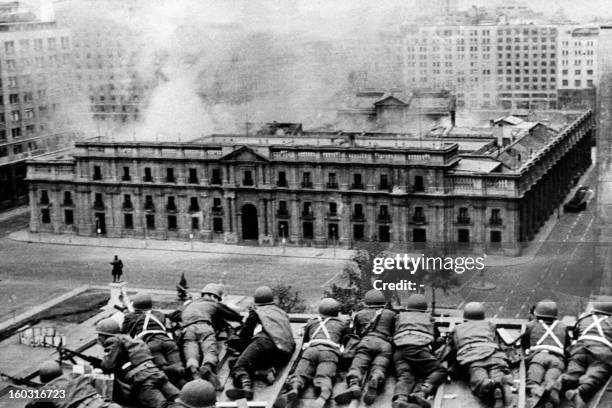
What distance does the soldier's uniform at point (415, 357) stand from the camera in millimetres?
18562

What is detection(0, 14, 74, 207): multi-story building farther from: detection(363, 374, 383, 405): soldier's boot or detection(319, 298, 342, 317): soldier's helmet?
detection(363, 374, 383, 405): soldier's boot

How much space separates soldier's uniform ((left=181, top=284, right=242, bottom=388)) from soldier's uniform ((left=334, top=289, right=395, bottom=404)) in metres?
2.45

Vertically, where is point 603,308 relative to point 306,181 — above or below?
above

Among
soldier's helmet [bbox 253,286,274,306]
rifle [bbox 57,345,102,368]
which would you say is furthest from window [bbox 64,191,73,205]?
soldier's helmet [bbox 253,286,274,306]

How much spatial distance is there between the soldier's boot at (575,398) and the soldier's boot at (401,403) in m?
2.55

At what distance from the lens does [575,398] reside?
58.6 ft

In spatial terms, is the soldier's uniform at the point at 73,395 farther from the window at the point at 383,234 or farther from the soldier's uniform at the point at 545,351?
the window at the point at 383,234

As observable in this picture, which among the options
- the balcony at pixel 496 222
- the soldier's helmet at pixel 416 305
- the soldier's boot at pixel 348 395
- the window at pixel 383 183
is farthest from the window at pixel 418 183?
the soldier's boot at pixel 348 395

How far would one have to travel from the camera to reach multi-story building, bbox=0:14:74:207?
12650 centimetres

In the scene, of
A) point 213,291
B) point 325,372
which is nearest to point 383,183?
point 213,291

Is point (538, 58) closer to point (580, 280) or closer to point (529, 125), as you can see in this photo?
point (529, 125)

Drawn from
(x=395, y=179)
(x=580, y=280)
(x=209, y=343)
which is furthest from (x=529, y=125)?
(x=209, y=343)

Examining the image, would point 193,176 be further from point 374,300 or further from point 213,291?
point 374,300

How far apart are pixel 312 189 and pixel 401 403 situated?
8525 cm
